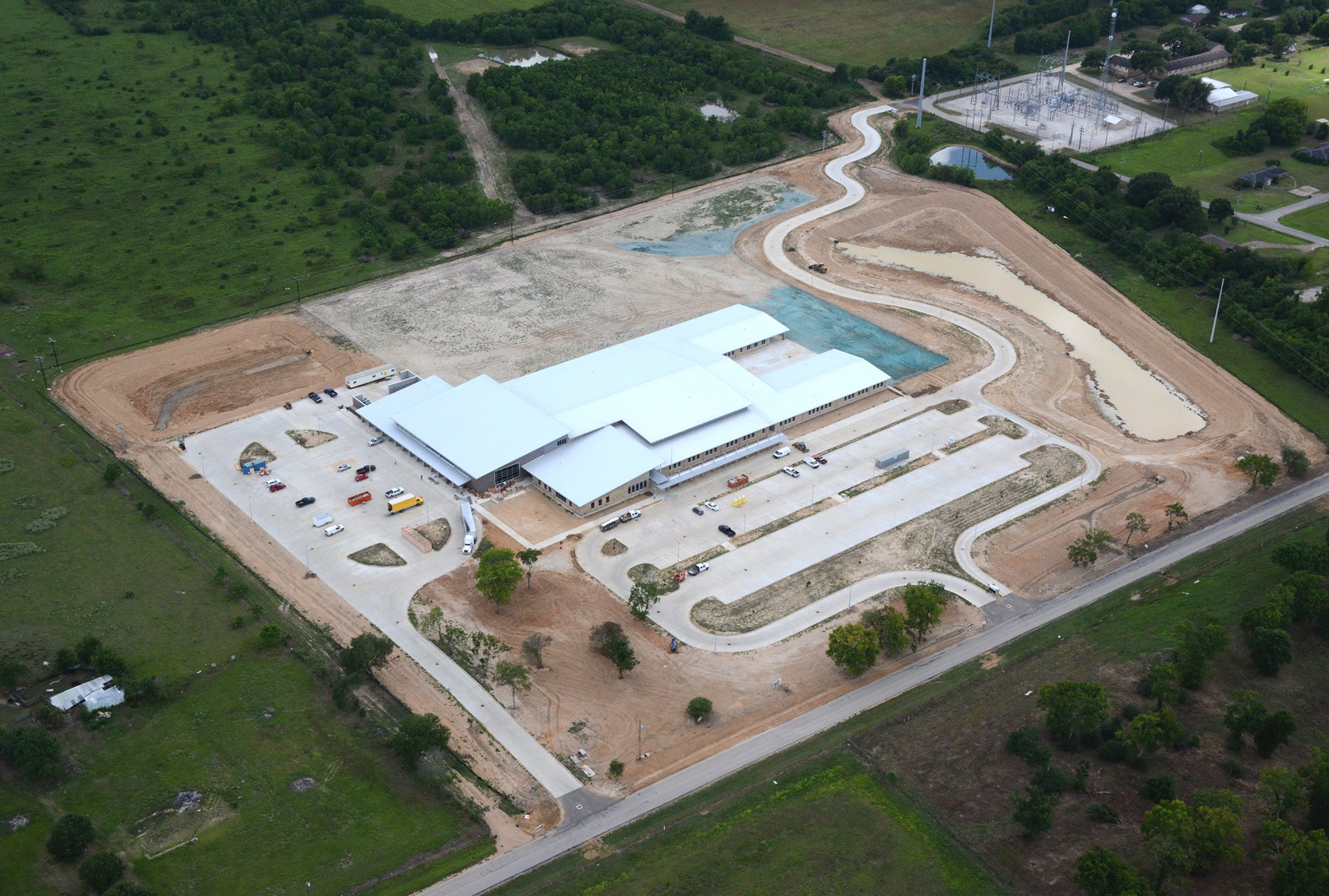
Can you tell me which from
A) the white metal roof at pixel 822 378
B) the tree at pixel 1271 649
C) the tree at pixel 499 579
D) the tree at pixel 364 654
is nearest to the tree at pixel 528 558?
the tree at pixel 499 579

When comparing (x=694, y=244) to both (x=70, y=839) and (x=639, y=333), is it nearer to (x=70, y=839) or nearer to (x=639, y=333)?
(x=639, y=333)

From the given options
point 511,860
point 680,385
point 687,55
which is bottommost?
point 511,860

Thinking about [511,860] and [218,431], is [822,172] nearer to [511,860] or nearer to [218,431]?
[218,431]

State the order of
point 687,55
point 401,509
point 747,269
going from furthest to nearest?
point 687,55 < point 747,269 < point 401,509

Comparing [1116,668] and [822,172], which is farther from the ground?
[822,172]

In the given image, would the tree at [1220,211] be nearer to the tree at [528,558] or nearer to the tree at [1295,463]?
the tree at [1295,463]

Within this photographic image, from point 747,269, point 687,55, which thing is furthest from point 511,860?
point 687,55

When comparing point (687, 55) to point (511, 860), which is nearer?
point (511, 860)
